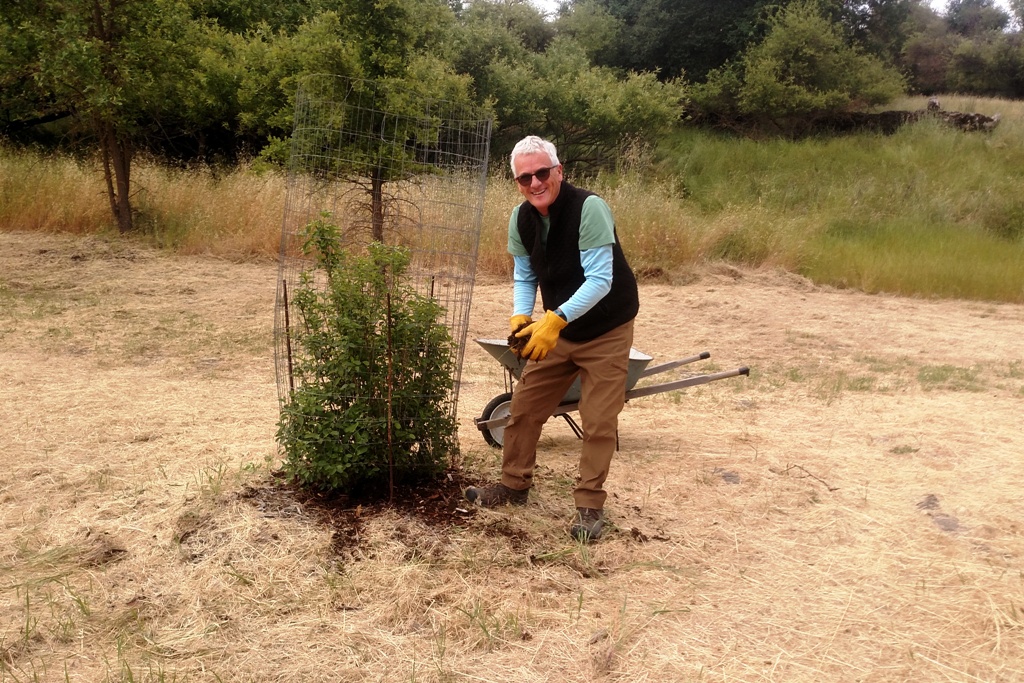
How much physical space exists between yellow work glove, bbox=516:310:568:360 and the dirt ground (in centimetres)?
77

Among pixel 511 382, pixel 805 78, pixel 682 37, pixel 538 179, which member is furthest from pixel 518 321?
pixel 682 37

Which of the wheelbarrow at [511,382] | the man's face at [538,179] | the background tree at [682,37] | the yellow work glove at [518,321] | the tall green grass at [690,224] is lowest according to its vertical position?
the tall green grass at [690,224]

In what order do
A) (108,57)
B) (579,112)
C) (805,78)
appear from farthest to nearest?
(805,78), (579,112), (108,57)

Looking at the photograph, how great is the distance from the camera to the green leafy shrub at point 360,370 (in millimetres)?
3545

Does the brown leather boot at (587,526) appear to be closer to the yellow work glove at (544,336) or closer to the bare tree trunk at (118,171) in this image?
the yellow work glove at (544,336)

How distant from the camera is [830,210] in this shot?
15.5 metres

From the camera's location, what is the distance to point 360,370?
3.54m

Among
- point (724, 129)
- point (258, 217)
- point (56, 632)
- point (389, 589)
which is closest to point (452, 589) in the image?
point (389, 589)

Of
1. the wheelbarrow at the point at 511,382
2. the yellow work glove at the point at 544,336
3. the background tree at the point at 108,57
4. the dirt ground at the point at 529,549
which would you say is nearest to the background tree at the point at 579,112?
the background tree at the point at 108,57

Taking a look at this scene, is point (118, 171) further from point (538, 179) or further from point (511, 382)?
point (538, 179)

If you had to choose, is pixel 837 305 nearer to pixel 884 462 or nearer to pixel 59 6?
pixel 884 462

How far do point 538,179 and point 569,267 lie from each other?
0.37m

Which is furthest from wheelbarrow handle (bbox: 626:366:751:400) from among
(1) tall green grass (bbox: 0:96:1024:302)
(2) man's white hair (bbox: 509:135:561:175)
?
(1) tall green grass (bbox: 0:96:1024:302)

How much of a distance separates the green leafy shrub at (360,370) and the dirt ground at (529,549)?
25cm
